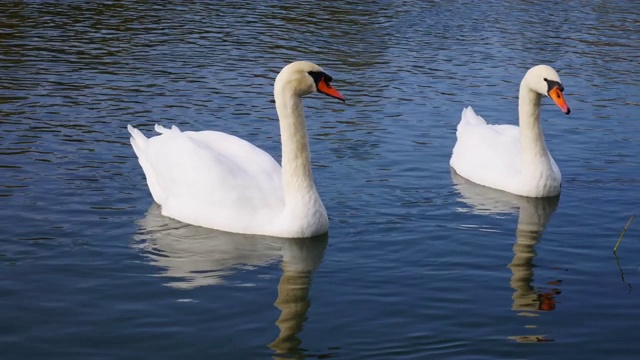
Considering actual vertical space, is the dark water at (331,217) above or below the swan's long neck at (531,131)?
below

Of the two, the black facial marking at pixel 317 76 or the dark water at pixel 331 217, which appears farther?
the black facial marking at pixel 317 76

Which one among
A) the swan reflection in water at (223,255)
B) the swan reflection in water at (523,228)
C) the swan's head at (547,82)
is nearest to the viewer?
the swan reflection in water at (523,228)

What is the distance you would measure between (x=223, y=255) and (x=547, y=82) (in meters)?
4.51

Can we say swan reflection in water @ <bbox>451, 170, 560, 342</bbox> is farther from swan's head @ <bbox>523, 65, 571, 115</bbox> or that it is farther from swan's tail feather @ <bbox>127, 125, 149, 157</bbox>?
swan's tail feather @ <bbox>127, 125, 149, 157</bbox>

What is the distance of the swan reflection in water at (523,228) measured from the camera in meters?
9.17

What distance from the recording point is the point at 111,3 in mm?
26469

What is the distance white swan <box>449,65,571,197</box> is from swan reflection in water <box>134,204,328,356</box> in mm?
2982

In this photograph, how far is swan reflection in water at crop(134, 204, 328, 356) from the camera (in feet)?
30.6

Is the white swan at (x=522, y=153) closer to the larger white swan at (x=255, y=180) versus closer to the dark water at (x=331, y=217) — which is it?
the dark water at (x=331, y=217)

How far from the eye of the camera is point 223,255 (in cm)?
1030

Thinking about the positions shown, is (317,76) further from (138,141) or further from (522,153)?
(522,153)

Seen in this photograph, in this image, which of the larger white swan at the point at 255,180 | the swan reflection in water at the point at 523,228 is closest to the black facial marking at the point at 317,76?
the larger white swan at the point at 255,180

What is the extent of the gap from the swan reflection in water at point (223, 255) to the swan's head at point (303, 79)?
4.47 feet

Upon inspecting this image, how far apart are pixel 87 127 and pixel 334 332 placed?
24.4ft
